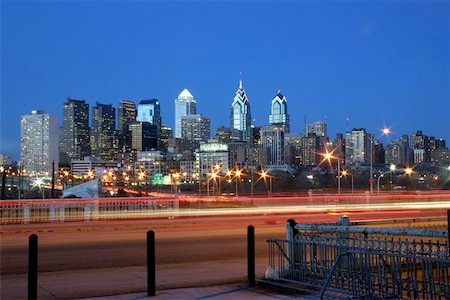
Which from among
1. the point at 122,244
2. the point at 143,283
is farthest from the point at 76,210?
the point at 143,283

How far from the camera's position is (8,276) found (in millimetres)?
13344

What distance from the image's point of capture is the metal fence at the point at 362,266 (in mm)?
8656

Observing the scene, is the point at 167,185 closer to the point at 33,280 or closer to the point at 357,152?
the point at 357,152

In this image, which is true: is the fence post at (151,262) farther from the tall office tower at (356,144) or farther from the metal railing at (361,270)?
the tall office tower at (356,144)

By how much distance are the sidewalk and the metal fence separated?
2.40ft

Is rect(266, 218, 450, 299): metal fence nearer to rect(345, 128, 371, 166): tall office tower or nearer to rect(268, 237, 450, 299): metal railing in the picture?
rect(268, 237, 450, 299): metal railing

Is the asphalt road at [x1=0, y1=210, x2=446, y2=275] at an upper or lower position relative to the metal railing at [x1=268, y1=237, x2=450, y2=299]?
lower

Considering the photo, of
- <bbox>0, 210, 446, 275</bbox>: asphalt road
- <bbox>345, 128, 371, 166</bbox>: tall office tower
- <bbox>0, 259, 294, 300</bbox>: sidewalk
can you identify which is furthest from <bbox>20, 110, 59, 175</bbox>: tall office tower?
<bbox>0, 259, 294, 300</bbox>: sidewalk

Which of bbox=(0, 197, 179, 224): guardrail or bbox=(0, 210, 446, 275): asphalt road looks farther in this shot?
bbox=(0, 197, 179, 224): guardrail

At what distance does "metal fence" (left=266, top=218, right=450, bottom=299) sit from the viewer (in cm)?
866

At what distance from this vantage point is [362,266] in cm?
956

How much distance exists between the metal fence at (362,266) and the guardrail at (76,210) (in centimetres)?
2183

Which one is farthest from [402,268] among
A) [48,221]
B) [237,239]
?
[48,221]

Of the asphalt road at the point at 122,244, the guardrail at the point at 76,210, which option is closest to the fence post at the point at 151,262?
the asphalt road at the point at 122,244
